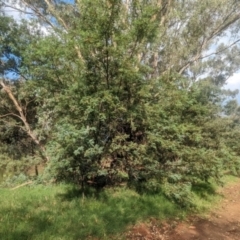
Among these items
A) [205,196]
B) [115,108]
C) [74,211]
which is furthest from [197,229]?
[115,108]

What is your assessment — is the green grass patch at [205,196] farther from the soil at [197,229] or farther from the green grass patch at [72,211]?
the green grass patch at [72,211]

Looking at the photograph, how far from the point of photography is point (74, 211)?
20.5 feet

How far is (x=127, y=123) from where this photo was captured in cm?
798

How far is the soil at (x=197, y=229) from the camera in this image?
6.09 metres

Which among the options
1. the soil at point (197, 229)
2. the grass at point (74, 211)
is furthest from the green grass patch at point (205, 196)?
the soil at point (197, 229)

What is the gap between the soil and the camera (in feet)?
20.0

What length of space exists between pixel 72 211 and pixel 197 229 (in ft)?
10.3

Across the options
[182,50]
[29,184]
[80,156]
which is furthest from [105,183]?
[182,50]

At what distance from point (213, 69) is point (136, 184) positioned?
80.3 ft

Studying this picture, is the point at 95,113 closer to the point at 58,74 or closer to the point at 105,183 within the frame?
the point at 58,74

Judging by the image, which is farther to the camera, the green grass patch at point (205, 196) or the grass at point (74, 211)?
the green grass patch at point (205, 196)

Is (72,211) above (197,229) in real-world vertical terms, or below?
above

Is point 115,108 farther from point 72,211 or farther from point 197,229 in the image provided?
point 197,229

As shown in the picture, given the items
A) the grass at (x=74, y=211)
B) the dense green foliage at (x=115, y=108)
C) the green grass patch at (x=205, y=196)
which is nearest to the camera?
the grass at (x=74, y=211)
